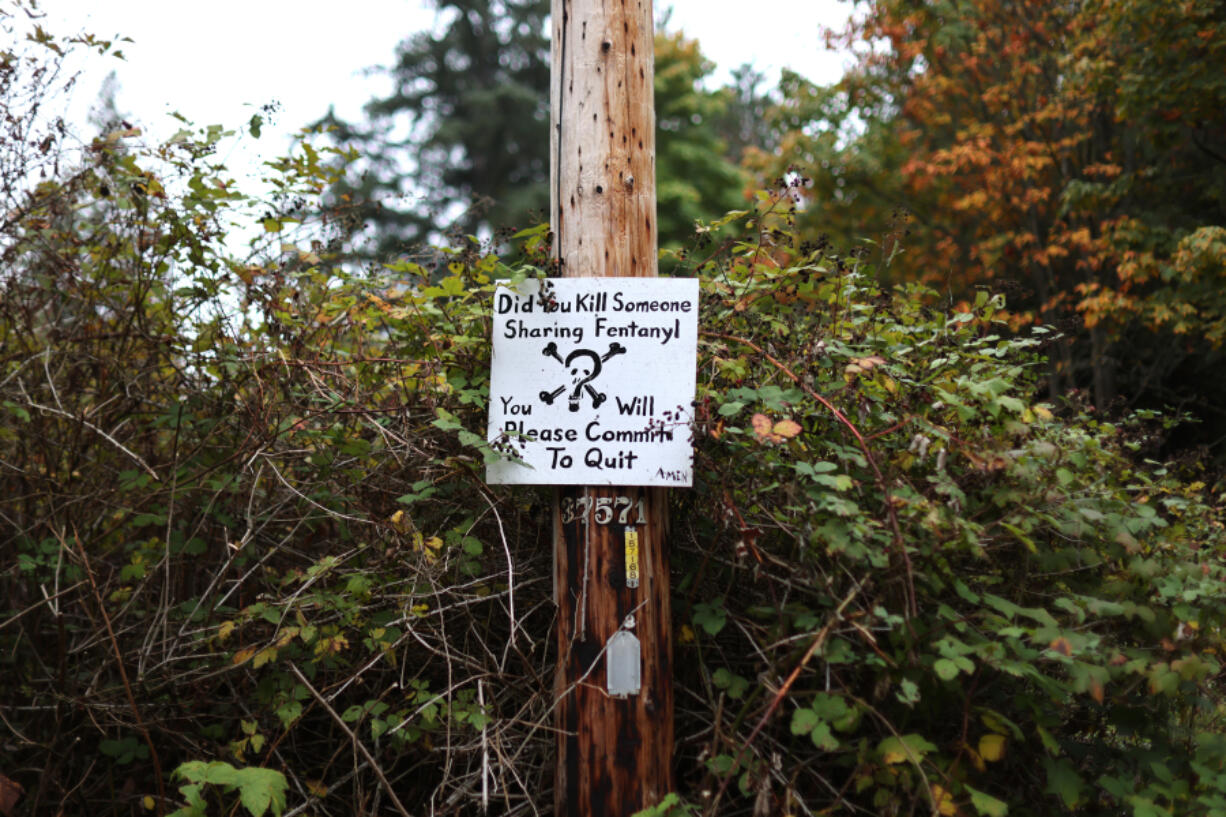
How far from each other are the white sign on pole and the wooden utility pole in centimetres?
8

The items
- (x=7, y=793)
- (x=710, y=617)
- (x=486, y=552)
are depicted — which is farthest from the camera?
(x=486, y=552)

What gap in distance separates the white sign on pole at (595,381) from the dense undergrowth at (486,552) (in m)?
0.11

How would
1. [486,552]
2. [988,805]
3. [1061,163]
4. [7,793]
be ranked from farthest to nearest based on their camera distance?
[1061,163] < [486,552] < [7,793] < [988,805]

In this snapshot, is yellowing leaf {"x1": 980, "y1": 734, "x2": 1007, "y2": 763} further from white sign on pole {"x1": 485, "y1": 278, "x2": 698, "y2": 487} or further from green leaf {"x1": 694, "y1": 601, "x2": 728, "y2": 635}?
white sign on pole {"x1": 485, "y1": 278, "x2": 698, "y2": 487}

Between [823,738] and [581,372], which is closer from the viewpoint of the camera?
[823,738]

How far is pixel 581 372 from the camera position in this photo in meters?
2.58

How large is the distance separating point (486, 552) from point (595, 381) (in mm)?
783

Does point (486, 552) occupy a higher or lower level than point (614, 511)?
lower

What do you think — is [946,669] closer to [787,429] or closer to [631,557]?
[787,429]

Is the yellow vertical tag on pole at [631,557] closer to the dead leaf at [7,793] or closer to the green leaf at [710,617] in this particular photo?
the green leaf at [710,617]

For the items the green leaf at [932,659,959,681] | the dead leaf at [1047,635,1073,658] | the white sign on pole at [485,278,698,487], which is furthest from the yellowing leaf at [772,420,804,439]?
the dead leaf at [1047,635,1073,658]

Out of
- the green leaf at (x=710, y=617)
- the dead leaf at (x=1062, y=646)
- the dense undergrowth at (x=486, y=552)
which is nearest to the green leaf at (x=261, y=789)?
the dense undergrowth at (x=486, y=552)

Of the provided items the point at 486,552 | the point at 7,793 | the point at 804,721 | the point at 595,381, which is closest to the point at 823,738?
the point at 804,721

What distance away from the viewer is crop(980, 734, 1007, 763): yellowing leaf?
2129 millimetres
